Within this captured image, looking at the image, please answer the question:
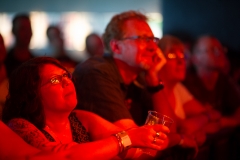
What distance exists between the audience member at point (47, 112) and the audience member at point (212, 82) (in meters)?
1.77

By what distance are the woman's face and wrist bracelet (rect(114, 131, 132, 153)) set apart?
13.8 inches

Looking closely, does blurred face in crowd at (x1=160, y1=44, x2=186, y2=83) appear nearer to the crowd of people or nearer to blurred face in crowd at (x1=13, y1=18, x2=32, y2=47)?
the crowd of people

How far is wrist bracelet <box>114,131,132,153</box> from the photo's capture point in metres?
1.59

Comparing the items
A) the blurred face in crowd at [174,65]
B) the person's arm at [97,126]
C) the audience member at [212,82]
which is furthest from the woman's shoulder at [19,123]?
the audience member at [212,82]

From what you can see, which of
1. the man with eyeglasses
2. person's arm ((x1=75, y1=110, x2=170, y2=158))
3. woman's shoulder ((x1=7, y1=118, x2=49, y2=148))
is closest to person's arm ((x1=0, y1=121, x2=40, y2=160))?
woman's shoulder ((x1=7, y1=118, x2=49, y2=148))

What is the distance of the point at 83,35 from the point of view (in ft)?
29.6

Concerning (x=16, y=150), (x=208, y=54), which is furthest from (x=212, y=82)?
(x=16, y=150)

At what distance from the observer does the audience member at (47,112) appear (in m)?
1.63

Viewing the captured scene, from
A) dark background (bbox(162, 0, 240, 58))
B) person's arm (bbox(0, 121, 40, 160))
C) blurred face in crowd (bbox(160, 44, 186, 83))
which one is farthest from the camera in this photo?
dark background (bbox(162, 0, 240, 58))

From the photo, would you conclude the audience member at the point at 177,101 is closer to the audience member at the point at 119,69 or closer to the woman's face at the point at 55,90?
the audience member at the point at 119,69

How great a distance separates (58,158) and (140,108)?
1285mm

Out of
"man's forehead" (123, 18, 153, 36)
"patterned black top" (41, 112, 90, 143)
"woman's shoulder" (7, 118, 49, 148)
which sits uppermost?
"man's forehead" (123, 18, 153, 36)

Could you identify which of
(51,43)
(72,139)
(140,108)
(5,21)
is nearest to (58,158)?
(72,139)

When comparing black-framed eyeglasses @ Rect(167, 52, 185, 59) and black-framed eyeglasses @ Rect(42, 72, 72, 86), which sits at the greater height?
black-framed eyeglasses @ Rect(42, 72, 72, 86)
